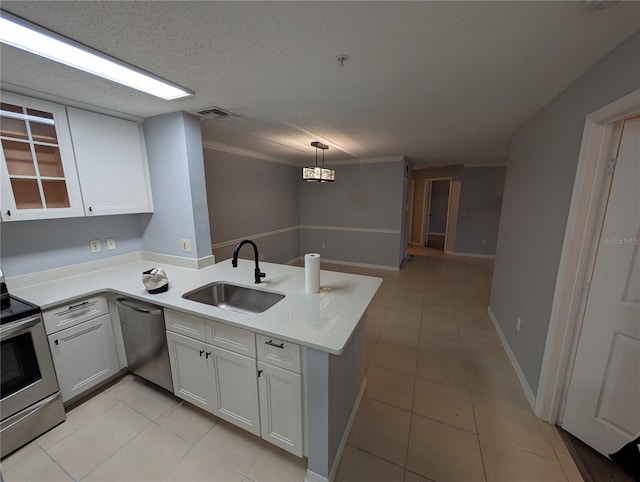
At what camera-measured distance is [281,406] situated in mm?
1380

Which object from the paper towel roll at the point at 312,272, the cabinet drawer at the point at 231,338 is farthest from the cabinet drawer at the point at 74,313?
the paper towel roll at the point at 312,272

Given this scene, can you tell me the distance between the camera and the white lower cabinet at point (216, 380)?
1463mm

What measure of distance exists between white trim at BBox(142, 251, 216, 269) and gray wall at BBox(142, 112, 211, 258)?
4cm

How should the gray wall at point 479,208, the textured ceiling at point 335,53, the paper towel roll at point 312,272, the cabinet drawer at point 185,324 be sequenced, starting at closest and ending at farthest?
the textured ceiling at point 335,53 → the cabinet drawer at point 185,324 → the paper towel roll at point 312,272 → the gray wall at point 479,208

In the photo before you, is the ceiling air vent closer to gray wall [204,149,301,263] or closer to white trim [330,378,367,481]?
gray wall [204,149,301,263]

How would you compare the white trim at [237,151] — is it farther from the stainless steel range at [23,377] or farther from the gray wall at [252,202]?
the stainless steel range at [23,377]

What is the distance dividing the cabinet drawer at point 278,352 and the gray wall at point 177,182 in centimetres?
141

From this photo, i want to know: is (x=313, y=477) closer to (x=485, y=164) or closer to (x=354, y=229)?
(x=354, y=229)

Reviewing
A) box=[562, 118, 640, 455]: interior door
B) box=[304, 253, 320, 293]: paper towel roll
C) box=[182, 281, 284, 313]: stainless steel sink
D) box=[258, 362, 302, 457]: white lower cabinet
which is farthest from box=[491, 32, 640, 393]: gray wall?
box=[182, 281, 284, 313]: stainless steel sink

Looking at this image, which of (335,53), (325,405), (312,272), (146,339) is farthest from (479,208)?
(146,339)

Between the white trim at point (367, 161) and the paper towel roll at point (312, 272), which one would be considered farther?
the white trim at point (367, 161)

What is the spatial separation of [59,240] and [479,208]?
24.7ft

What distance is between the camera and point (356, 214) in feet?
18.0

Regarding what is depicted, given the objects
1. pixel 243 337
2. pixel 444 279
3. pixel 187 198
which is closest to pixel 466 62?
pixel 243 337
